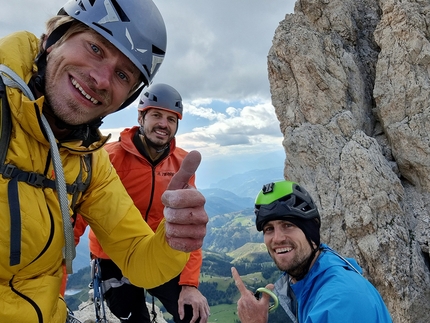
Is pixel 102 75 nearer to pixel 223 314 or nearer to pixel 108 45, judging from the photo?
pixel 108 45

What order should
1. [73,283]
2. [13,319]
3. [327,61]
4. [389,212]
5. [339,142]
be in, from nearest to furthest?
[13,319] → [389,212] → [339,142] → [327,61] → [73,283]

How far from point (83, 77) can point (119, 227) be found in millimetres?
1710

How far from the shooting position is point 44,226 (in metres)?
2.59

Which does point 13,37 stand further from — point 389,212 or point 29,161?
point 389,212

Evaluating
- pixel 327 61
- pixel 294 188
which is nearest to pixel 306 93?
pixel 327 61

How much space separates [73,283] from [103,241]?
608 feet

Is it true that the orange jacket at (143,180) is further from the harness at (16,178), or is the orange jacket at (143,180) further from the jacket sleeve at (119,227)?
the harness at (16,178)

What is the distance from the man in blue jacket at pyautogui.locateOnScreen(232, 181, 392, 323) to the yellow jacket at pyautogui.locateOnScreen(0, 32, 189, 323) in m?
1.91

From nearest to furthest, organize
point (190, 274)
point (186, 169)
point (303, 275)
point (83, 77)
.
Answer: point (186, 169) → point (83, 77) → point (303, 275) → point (190, 274)

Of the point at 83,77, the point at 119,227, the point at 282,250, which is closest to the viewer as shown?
the point at 83,77

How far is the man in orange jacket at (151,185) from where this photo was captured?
5453 millimetres

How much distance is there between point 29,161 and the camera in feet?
8.36

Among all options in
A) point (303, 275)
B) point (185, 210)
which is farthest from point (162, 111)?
point (303, 275)

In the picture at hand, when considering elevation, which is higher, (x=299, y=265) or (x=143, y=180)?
(x=143, y=180)
